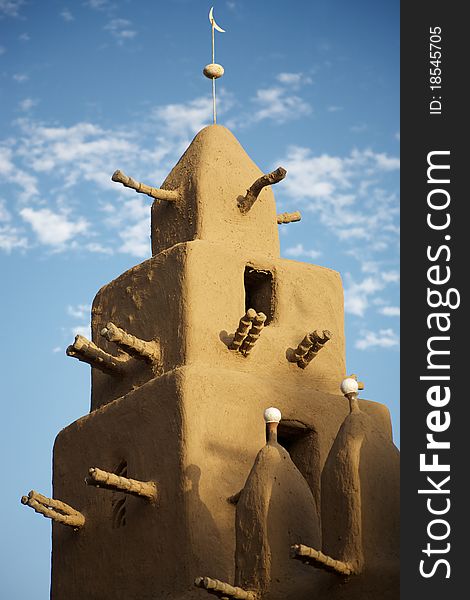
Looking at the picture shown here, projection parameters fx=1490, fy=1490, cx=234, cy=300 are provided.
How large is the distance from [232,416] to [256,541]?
2.26m

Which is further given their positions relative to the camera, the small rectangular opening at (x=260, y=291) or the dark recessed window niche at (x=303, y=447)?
the small rectangular opening at (x=260, y=291)

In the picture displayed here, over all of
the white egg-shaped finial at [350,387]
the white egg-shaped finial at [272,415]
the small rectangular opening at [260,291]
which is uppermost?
the small rectangular opening at [260,291]

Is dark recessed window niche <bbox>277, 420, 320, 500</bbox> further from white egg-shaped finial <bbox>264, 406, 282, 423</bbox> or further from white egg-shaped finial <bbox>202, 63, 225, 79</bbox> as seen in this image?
white egg-shaped finial <bbox>202, 63, 225, 79</bbox>

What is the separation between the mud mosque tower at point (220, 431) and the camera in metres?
16.4

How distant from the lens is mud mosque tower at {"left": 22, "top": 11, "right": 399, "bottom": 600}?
16.4 meters

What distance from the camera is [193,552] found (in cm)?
1722

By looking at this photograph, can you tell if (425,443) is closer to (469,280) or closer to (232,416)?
(469,280)

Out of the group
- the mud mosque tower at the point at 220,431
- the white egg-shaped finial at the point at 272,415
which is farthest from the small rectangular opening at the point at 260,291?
the white egg-shaped finial at the point at 272,415

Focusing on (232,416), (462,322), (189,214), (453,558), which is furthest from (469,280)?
(189,214)

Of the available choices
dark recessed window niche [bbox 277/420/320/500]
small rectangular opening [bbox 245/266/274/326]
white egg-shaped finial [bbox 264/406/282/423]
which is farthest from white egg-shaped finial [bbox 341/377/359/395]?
small rectangular opening [bbox 245/266/274/326]

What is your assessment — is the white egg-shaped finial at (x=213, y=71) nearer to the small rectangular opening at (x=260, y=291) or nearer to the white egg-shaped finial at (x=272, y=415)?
the small rectangular opening at (x=260, y=291)

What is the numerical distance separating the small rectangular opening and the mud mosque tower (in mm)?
25

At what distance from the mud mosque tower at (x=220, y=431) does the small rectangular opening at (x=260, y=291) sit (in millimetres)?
25

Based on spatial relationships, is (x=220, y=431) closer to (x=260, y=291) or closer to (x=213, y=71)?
(x=260, y=291)
